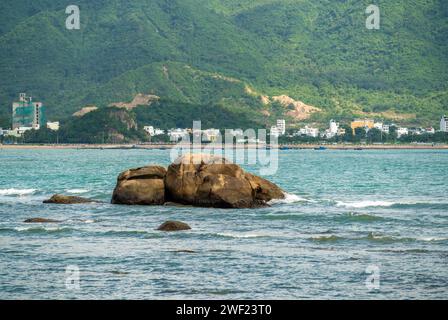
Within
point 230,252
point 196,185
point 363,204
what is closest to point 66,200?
point 196,185

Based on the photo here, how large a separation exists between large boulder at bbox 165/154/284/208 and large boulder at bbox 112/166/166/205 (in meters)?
0.48

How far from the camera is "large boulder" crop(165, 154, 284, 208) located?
45469mm

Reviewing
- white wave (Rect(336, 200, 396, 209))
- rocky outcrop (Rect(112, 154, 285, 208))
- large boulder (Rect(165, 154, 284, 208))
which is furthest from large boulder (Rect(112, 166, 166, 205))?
white wave (Rect(336, 200, 396, 209))

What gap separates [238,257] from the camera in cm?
2977

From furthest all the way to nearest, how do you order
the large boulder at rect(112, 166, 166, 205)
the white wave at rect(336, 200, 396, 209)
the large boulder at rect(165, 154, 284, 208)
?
the white wave at rect(336, 200, 396, 209)
the large boulder at rect(112, 166, 166, 205)
the large boulder at rect(165, 154, 284, 208)

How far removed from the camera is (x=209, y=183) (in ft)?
150

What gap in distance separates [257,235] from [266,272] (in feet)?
26.6

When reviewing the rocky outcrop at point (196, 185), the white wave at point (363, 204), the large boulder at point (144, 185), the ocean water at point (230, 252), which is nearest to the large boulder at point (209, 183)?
the rocky outcrop at point (196, 185)

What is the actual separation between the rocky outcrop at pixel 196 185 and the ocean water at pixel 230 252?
901 mm

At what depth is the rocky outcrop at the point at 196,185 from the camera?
4553 cm

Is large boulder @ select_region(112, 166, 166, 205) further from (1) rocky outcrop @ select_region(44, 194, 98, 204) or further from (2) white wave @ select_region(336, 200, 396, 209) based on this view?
(2) white wave @ select_region(336, 200, 396, 209)

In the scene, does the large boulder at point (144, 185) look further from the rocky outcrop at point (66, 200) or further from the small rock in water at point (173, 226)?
the small rock in water at point (173, 226)

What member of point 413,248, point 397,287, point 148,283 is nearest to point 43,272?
point 148,283
